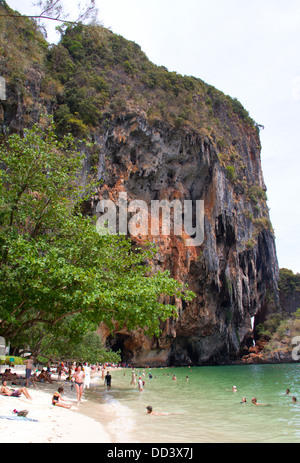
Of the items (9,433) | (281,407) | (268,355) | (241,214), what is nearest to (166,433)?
(9,433)

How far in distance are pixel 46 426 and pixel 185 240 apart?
116 feet

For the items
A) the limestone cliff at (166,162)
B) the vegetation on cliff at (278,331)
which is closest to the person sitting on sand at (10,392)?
the limestone cliff at (166,162)

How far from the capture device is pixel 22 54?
27.5m

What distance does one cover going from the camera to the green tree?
9523mm

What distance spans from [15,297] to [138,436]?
550 centimetres

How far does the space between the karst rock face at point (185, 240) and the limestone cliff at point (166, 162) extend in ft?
0.42

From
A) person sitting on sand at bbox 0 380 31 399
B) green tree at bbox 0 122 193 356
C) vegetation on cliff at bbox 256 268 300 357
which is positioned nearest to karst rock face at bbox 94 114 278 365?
vegetation on cliff at bbox 256 268 300 357

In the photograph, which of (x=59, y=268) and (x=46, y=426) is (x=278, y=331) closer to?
(x=59, y=268)

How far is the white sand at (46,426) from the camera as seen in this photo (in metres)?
5.43

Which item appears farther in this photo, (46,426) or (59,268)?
(59,268)

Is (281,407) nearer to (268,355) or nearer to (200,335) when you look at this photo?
(200,335)

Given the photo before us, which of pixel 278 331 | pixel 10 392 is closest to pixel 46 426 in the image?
pixel 10 392

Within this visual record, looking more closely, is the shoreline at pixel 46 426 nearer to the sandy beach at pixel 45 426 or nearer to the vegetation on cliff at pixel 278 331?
the sandy beach at pixel 45 426

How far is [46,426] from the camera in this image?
6391 mm
